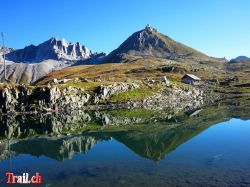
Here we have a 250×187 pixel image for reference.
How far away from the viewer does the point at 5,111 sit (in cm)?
15188

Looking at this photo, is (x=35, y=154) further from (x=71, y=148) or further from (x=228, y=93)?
(x=228, y=93)

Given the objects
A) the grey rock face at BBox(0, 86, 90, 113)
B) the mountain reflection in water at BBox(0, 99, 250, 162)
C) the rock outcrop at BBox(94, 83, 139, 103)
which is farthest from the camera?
the rock outcrop at BBox(94, 83, 139, 103)

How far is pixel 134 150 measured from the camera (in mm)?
65000

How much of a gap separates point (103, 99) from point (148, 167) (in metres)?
114

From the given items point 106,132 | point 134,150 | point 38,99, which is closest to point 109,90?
point 38,99

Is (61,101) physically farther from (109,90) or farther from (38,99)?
(109,90)

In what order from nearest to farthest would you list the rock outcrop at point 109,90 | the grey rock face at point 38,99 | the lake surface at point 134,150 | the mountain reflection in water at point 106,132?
the lake surface at point 134,150
the mountain reflection in water at point 106,132
the grey rock face at point 38,99
the rock outcrop at point 109,90

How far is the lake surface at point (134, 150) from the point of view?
147 feet

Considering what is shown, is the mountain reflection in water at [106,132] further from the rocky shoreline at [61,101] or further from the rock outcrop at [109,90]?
the rock outcrop at [109,90]

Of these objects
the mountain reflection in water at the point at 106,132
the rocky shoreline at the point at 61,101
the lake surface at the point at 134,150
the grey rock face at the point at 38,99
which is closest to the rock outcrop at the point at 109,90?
the rocky shoreline at the point at 61,101

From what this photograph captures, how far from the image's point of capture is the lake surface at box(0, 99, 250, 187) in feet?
147

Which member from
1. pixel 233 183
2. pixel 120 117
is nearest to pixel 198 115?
pixel 120 117

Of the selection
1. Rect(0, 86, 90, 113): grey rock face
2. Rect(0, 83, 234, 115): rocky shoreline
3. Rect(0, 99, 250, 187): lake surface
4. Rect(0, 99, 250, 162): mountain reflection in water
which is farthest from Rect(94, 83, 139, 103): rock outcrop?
Rect(0, 99, 250, 187): lake surface

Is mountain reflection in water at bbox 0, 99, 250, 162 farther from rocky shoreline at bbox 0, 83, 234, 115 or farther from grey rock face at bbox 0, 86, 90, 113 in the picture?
grey rock face at bbox 0, 86, 90, 113
